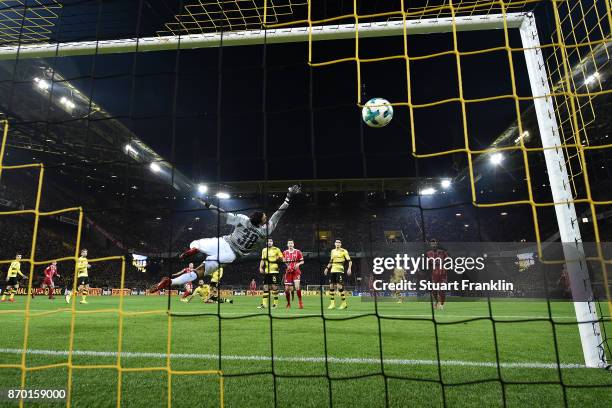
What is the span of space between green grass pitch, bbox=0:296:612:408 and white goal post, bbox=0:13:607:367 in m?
0.51

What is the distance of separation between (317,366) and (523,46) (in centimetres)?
351

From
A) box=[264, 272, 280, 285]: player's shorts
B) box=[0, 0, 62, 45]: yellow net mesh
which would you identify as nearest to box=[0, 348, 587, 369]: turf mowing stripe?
box=[264, 272, 280, 285]: player's shorts

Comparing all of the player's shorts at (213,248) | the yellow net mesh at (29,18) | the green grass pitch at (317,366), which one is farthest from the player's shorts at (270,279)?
the yellow net mesh at (29,18)

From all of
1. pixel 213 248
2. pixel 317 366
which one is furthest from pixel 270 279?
pixel 213 248

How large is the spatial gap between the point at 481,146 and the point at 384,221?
349 inches

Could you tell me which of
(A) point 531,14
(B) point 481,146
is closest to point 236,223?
(A) point 531,14

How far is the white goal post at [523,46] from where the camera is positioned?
3.30m

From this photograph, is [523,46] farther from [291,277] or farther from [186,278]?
[291,277]

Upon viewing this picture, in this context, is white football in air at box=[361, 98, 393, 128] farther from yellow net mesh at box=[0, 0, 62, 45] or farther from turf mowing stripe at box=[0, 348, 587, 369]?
yellow net mesh at box=[0, 0, 62, 45]

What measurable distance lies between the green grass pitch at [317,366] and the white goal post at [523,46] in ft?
1.68

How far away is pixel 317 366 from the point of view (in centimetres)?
330

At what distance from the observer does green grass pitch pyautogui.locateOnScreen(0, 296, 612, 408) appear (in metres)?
2.51

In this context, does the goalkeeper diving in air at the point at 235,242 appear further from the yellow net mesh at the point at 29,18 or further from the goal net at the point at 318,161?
the yellow net mesh at the point at 29,18

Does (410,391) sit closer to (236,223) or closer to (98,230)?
(236,223)
